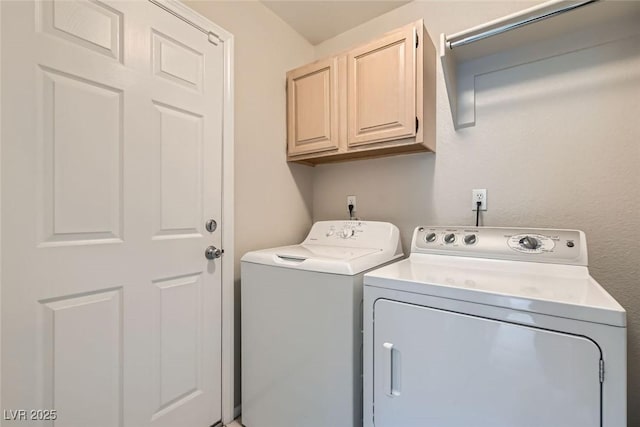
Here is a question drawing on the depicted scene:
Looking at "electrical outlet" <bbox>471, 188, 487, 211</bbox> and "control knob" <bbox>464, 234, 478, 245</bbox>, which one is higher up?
"electrical outlet" <bbox>471, 188, 487, 211</bbox>

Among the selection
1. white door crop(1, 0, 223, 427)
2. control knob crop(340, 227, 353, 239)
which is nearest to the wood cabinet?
control knob crop(340, 227, 353, 239)

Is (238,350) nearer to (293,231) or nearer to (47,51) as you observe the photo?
(293,231)

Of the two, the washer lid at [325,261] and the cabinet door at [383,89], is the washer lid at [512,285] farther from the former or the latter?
the cabinet door at [383,89]

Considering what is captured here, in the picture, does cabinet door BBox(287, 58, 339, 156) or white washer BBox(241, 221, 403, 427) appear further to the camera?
cabinet door BBox(287, 58, 339, 156)

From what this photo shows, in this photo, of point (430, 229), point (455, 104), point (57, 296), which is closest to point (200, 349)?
point (57, 296)

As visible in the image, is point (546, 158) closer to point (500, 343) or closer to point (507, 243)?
point (507, 243)

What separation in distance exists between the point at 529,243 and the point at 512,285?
16.5 inches

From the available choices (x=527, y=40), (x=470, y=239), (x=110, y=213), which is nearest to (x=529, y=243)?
(x=470, y=239)

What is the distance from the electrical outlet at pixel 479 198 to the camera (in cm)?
160

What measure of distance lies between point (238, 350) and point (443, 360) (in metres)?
1.17

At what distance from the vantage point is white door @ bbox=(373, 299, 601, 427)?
0.77 m

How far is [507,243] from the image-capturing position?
A: 4.28 feet

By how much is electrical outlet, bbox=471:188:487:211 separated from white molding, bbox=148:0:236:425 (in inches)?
53.7

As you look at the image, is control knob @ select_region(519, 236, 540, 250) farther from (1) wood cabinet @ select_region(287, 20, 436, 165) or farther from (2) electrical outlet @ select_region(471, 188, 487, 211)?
(1) wood cabinet @ select_region(287, 20, 436, 165)
